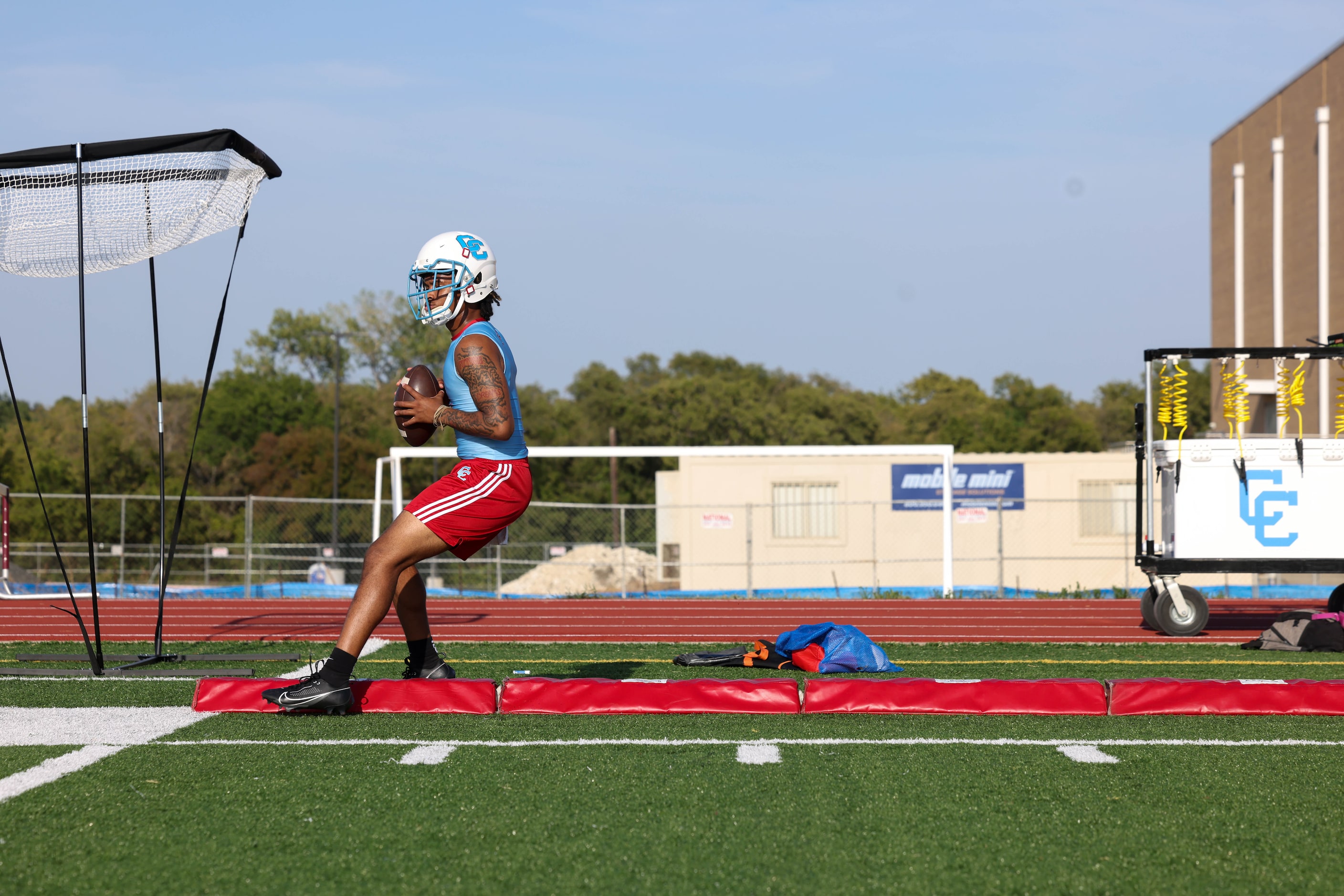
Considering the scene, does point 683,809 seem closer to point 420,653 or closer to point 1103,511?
point 420,653

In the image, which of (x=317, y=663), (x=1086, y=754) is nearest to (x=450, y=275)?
(x=317, y=663)

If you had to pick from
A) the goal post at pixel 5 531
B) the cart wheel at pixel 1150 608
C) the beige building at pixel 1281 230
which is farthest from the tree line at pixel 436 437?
the cart wheel at pixel 1150 608

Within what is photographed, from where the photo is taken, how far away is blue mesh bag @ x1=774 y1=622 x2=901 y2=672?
7.33m

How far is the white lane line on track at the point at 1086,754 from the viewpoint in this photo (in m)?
4.29

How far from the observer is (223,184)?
7207 mm

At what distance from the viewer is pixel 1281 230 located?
2967 centimetres

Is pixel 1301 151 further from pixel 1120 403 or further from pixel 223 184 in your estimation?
pixel 1120 403

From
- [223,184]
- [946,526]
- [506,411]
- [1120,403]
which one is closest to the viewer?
[506,411]

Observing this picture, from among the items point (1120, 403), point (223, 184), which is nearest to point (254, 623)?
point (223, 184)

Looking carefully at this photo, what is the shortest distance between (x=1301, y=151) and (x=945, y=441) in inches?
1212

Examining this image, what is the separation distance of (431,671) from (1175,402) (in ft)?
26.4

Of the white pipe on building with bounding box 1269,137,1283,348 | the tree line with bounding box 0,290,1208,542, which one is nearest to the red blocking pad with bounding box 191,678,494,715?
the white pipe on building with bounding box 1269,137,1283,348

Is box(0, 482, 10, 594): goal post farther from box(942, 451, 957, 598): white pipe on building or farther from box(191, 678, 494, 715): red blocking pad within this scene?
box(942, 451, 957, 598): white pipe on building

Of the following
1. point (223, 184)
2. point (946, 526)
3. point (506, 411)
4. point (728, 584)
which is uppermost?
point (223, 184)
